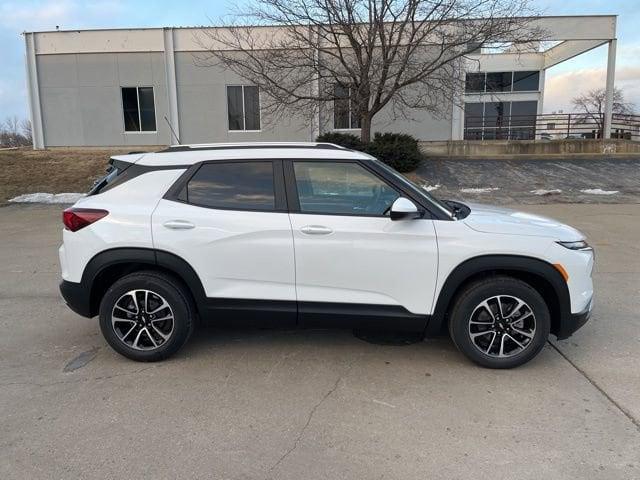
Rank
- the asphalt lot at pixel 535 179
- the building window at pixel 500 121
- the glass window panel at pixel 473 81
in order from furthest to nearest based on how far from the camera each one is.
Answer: the building window at pixel 500 121 < the glass window panel at pixel 473 81 < the asphalt lot at pixel 535 179

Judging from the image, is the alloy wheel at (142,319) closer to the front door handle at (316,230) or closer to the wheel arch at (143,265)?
the wheel arch at (143,265)

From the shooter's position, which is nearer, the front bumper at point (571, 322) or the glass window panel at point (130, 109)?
the front bumper at point (571, 322)

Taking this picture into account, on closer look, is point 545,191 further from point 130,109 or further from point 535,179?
point 130,109

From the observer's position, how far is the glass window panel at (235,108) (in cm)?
2245

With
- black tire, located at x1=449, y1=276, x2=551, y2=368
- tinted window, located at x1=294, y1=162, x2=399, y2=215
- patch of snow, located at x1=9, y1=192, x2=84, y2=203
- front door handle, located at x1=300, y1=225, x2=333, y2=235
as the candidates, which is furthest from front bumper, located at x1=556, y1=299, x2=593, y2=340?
patch of snow, located at x1=9, y1=192, x2=84, y2=203

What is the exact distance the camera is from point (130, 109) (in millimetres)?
22859

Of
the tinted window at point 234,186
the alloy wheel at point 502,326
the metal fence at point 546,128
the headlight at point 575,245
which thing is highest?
the metal fence at point 546,128

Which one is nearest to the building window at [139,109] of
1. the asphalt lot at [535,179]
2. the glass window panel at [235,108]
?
the glass window panel at [235,108]

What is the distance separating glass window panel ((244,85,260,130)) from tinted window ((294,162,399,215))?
19205mm

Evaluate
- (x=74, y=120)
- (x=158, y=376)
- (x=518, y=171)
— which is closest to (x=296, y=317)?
(x=158, y=376)

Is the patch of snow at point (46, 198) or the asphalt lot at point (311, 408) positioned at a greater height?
the patch of snow at point (46, 198)

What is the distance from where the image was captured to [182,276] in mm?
4023

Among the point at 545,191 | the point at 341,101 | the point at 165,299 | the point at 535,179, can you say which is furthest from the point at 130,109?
the point at 165,299

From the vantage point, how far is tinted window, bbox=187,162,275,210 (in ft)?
13.3
